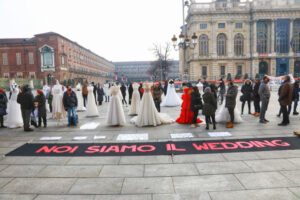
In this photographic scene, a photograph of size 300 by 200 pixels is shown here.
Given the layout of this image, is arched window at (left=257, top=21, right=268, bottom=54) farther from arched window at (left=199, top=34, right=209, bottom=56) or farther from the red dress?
the red dress

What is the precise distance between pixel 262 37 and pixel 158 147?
156ft

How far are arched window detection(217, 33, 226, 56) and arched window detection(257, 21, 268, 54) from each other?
6827 mm

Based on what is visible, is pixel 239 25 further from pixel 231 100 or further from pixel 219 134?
pixel 219 134

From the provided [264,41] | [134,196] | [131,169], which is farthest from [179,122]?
[264,41]

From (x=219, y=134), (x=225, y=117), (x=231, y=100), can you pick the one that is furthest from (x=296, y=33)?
(x=219, y=134)

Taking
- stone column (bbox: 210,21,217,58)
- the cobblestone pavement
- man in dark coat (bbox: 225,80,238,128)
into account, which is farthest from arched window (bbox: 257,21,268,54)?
the cobblestone pavement

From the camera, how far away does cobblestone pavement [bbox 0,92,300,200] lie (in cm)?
342

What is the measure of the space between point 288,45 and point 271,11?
777cm

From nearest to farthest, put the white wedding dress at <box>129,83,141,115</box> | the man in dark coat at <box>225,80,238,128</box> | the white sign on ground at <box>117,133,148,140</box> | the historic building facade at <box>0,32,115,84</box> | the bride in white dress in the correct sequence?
1. the white sign on ground at <box>117,133,148,140</box>
2. the man in dark coat at <box>225,80,238,128</box>
3. the white wedding dress at <box>129,83,141,115</box>
4. the bride in white dress
5. the historic building facade at <box>0,32,115,84</box>

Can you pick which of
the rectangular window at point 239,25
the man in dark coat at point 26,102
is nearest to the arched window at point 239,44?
the rectangular window at point 239,25

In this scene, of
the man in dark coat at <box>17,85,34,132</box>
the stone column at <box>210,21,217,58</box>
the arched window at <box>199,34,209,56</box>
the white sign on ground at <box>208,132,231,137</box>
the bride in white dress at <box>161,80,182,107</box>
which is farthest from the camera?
the arched window at <box>199,34,209,56</box>

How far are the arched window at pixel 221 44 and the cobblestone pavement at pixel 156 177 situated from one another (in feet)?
141

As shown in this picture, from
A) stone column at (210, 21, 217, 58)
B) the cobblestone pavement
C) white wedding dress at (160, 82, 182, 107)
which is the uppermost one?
stone column at (210, 21, 217, 58)

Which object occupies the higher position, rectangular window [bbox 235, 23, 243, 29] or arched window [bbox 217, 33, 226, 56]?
rectangular window [bbox 235, 23, 243, 29]
